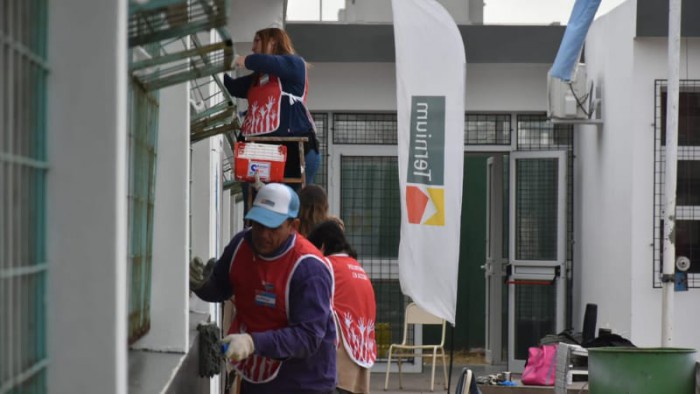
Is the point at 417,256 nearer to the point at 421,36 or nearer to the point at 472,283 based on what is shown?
the point at 421,36

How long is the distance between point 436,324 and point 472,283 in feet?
5.38

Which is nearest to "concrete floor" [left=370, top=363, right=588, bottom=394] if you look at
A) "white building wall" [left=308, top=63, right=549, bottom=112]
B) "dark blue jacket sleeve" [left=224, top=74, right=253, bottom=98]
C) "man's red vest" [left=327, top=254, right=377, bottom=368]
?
"white building wall" [left=308, top=63, right=549, bottom=112]

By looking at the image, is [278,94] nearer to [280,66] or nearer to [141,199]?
[280,66]

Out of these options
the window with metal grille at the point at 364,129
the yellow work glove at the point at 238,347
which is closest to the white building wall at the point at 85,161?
the yellow work glove at the point at 238,347

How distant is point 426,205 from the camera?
10461 mm

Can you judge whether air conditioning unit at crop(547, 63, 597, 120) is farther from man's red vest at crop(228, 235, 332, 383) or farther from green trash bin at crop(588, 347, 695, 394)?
man's red vest at crop(228, 235, 332, 383)

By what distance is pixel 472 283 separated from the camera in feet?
56.9

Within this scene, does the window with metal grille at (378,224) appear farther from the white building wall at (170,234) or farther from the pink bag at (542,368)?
the white building wall at (170,234)

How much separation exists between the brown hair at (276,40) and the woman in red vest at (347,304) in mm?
906

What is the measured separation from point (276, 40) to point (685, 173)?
28.3 feet

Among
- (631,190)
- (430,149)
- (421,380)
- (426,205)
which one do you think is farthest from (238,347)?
(421,380)

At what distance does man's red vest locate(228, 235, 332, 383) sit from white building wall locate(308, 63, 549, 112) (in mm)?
9994

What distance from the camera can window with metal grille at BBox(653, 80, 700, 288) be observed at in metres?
13.8

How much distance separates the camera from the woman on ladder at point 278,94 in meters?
6.53
